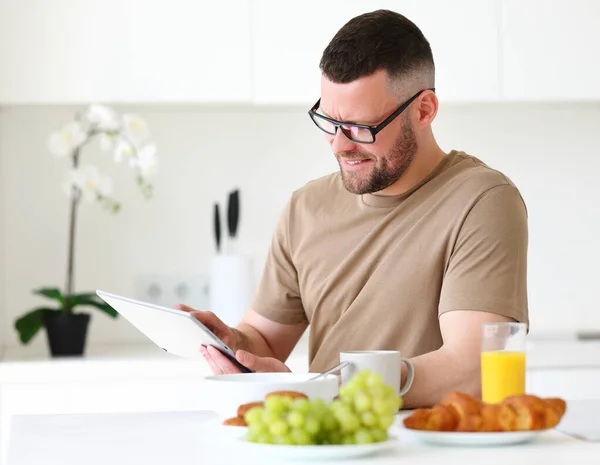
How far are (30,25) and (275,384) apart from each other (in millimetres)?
1981

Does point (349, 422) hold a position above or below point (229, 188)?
below

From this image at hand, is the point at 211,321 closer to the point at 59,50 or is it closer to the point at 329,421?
the point at 329,421

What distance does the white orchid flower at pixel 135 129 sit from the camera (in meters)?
2.88

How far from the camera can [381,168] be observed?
5.85 feet

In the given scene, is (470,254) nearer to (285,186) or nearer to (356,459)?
(356,459)

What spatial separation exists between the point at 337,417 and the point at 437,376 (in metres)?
0.63

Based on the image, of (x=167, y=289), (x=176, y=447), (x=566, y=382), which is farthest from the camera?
(x=167, y=289)

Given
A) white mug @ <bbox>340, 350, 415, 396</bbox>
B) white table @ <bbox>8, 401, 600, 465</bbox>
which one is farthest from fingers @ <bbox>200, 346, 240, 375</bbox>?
white mug @ <bbox>340, 350, 415, 396</bbox>

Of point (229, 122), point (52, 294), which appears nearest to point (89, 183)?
point (52, 294)

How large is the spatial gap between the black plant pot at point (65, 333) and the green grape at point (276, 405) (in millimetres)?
1918

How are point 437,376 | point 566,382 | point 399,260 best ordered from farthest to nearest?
point 566,382 < point 399,260 < point 437,376

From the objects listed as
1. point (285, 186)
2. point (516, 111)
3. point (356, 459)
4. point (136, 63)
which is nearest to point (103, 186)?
point (136, 63)

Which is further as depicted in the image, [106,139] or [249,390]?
[106,139]

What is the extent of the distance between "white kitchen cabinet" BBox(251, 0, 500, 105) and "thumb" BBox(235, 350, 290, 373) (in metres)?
1.53
